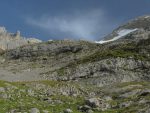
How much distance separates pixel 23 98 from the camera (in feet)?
203

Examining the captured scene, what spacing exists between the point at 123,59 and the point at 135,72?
11.1 meters

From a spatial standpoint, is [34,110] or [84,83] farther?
[84,83]

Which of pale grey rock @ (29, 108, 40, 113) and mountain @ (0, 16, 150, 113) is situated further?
mountain @ (0, 16, 150, 113)

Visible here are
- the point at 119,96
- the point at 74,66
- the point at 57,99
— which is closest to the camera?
the point at 57,99

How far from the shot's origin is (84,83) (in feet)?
403

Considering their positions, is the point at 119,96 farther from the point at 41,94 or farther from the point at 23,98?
the point at 23,98

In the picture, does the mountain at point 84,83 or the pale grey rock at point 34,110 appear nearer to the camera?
the pale grey rock at point 34,110

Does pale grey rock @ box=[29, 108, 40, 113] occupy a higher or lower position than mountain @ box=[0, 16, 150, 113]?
lower

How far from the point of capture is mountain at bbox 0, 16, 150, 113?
2221 inches

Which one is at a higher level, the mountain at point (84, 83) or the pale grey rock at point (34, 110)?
the mountain at point (84, 83)

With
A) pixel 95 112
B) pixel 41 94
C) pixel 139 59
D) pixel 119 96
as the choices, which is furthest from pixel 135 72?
pixel 95 112

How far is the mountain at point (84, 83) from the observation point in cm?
5641

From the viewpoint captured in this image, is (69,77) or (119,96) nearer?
(119,96)

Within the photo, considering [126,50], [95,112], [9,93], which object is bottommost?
[95,112]
